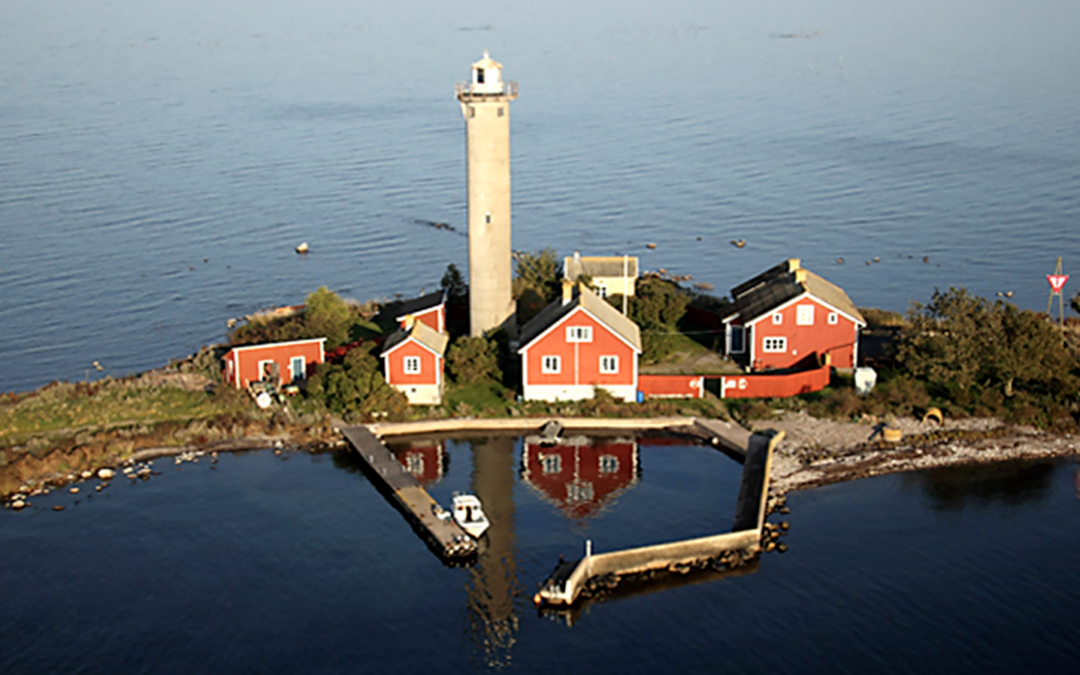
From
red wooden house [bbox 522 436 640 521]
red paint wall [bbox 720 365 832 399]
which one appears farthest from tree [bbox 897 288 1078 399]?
red wooden house [bbox 522 436 640 521]

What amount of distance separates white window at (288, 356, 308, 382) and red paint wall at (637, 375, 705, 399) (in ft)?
45.6

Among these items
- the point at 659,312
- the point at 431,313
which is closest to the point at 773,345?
the point at 659,312

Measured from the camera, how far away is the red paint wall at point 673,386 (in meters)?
43.4

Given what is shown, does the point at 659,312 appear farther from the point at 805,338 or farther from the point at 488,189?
the point at 488,189

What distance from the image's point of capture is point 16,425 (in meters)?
41.1

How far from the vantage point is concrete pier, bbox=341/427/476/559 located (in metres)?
31.9

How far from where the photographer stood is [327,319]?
4984 centimetres

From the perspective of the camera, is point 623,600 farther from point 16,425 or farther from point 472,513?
point 16,425

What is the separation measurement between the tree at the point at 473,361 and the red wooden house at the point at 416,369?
63.9 inches

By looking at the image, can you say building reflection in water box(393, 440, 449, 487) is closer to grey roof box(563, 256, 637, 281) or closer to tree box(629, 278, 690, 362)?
tree box(629, 278, 690, 362)

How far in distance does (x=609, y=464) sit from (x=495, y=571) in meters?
8.93

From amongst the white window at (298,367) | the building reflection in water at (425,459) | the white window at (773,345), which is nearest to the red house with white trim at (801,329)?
the white window at (773,345)

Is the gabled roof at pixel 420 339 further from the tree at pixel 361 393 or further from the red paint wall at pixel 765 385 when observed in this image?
the red paint wall at pixel 765 385

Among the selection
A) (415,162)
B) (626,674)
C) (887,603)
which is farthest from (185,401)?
(415,162)
